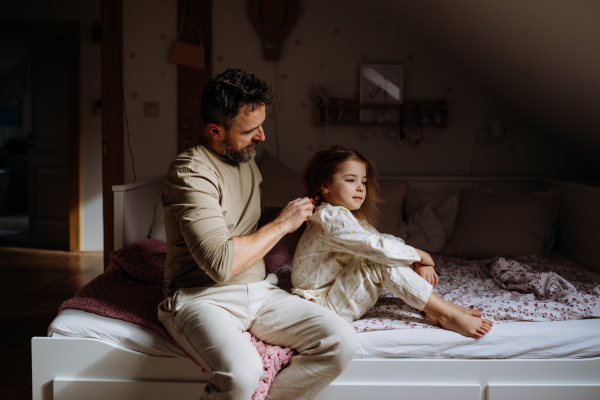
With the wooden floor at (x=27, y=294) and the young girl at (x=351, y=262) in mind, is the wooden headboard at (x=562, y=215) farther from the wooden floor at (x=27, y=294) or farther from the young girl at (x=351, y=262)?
the young girl at (x=351, y=262)

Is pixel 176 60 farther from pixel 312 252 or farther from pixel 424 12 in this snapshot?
pixel 312 252

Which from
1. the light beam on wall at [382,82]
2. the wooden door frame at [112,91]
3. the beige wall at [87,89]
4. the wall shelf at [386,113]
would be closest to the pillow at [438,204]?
the wall shelf at [386,113]

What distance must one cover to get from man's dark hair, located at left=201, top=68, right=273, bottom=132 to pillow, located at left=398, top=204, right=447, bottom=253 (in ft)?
4.15

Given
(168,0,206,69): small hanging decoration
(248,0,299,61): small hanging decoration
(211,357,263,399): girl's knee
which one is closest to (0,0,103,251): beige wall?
(168,0,206,69): small hanging decoration

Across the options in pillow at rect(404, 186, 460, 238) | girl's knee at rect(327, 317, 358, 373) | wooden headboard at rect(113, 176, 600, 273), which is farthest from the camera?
pillow at rect(404, 186, 460, 238)

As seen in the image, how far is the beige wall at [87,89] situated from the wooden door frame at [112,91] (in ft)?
3.48

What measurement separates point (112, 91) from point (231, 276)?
2.04 meters

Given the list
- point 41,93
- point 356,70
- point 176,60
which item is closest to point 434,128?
point 356,70

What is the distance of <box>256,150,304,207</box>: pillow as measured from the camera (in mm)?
2434

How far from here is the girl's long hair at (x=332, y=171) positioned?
1508 millimetres

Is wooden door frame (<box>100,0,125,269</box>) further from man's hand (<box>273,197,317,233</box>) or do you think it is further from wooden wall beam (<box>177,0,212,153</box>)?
man's hand (<box>273,197,317,233</box>)

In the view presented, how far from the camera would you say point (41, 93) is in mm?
4207

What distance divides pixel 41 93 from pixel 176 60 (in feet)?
7.05

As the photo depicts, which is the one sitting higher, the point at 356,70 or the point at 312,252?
the point at 356,70
